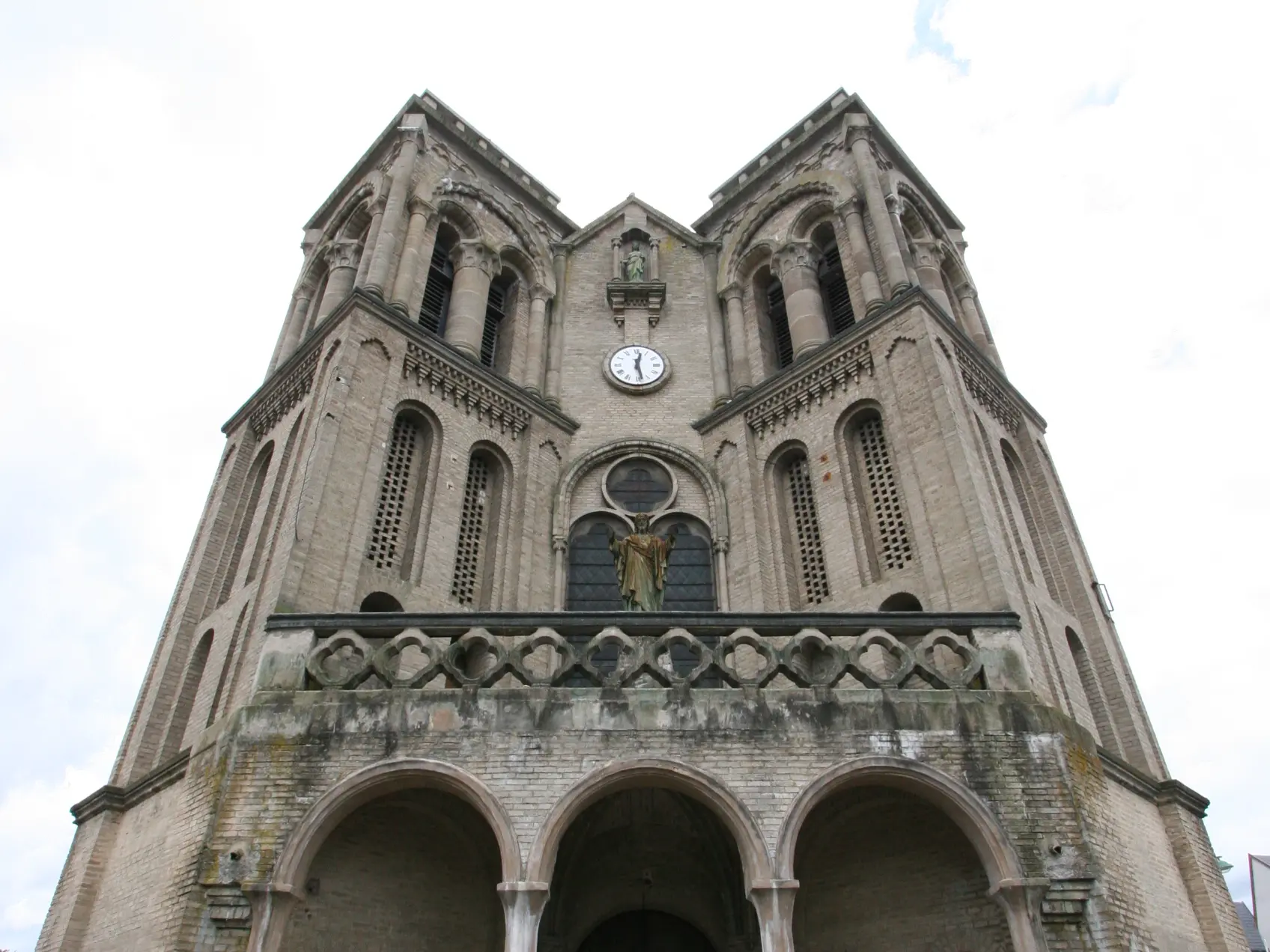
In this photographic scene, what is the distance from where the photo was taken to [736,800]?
1027 centimetres

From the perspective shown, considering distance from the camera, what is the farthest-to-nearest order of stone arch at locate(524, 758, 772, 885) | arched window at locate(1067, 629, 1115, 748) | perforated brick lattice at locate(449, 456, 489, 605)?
perforated brick lattice at locate(449, 456, 489, 605) < arched window at locate(1067, 629, 1115, 748) < stone arch at locate(524, 758, 772, 885)

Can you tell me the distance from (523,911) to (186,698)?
8.41m

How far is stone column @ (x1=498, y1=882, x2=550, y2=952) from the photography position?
9.66 metres

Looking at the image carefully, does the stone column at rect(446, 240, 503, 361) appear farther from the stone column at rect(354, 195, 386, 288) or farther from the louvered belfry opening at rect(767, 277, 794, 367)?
the louvered belfry opening at rect(767, 277, 794, 367)

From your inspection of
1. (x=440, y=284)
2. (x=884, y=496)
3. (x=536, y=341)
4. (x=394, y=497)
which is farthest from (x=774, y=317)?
(x=394, y=497)

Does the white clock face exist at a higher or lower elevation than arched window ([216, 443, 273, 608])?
higher

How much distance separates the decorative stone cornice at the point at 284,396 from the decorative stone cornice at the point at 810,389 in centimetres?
838

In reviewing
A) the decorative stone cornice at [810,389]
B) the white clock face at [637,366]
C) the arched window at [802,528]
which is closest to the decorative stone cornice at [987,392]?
the decorative stone cornice at [810,389]

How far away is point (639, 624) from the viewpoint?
473 inches

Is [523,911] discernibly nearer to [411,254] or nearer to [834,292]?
[411,254]

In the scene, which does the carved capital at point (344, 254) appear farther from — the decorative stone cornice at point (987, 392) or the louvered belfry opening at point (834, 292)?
the decorative stone cornice at point (987, 392)

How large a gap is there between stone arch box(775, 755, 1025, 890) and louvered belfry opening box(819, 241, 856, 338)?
1185cm

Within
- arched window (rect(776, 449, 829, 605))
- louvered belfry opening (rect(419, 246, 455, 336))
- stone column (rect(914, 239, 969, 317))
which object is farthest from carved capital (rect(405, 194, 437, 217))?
stone column (rect(914, 239, 969, 317))

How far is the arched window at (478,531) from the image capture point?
55.5 feet
